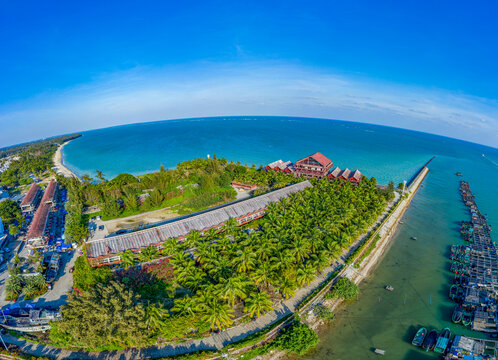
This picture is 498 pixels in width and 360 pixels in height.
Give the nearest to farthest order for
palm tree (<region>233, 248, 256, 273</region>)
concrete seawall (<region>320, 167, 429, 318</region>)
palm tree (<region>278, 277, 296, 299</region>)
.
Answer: palm tree (<region>278, 277, 296, 299</region>), palm tree (<region>233, 248, 256, 273</region>), concrete seawall (<region>320, 167, 429, 318</region>)

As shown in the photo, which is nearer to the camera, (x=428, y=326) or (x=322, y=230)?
(x=428, y=326)

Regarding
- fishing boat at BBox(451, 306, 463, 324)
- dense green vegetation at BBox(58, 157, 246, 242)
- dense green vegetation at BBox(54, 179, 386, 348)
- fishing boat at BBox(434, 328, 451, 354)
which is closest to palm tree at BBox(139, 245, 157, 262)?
dense green vegetation at BBox(54, 179, 386, 348)

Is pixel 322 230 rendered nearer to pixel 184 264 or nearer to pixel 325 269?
pixel 325 269

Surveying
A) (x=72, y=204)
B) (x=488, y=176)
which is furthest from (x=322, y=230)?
(x=488, y=176)

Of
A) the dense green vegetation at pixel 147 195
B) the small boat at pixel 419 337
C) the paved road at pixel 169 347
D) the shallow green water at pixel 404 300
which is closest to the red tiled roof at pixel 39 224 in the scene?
the dense green vegetation at pixel 147 195

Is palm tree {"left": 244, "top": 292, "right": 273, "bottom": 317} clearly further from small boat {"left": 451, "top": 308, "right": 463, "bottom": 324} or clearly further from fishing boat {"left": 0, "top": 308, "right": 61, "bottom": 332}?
small boat {"left": 451, "top": 308, "right": 463, "bottom": 324}

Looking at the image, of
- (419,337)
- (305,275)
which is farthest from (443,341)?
(305,275)
